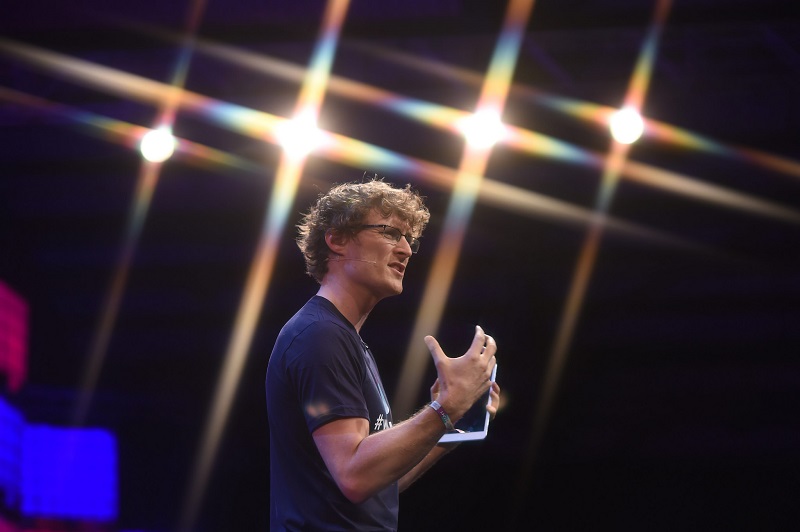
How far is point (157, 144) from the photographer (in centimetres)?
561

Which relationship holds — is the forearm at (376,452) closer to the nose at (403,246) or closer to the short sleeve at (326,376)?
the short sleeve at (326,376)

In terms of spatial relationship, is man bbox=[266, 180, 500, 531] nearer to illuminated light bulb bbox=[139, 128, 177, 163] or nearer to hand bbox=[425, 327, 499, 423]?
hand bbox=[425, 327, 499, 423]

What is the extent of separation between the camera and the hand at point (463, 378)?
184 centimetres

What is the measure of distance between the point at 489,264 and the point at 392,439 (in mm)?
5518

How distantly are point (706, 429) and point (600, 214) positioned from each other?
4888 mm

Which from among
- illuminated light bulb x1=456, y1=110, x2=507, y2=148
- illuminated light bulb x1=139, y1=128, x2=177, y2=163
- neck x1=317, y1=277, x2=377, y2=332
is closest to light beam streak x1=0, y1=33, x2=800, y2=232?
illuminated light bulb x1=456, y1=110, x2=507, y2=148

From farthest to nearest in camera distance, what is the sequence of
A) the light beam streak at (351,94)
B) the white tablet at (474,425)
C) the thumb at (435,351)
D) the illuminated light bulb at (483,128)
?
the illuminated light bulb at (483,128) → the light beam streak at (351,94) → the white tablet at (474,425) → the thumb at (435,351)

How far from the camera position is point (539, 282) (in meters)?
6.79

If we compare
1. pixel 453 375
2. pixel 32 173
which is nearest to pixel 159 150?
pixel 32 173

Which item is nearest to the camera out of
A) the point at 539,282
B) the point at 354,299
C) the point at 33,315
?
the point at 354,299

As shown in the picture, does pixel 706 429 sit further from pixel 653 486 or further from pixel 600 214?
pixel 600 214

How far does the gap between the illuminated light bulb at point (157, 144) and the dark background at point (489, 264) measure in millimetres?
135

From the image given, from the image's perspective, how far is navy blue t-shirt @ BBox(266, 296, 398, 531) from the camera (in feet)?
6.14

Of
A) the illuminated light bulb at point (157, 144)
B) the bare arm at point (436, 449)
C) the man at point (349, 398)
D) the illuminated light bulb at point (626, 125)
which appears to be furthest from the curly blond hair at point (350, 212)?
the illuminated light bulb at point (157, 144)
